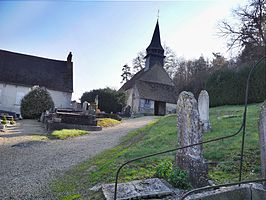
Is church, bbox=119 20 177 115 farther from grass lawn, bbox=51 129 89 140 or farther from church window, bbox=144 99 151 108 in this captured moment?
grass lawn, bbox=51 129 89 140

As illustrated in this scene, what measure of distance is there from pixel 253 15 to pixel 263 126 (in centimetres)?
2574

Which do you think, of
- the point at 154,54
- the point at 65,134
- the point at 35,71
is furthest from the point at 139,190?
the point at 154,54

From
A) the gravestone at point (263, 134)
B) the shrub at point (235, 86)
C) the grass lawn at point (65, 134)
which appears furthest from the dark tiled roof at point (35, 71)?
the gravestone at point (263, 134)

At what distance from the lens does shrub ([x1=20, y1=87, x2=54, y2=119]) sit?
2327 cm

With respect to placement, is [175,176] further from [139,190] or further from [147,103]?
[147,103]

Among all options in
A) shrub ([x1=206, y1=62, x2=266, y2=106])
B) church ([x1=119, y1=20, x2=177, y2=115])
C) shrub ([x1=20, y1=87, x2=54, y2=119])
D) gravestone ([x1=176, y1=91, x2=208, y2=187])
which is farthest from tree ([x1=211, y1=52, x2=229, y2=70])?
gravestone ([x1=176, y1=91, x2=208, y2=187])

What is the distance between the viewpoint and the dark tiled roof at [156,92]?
3259 cm

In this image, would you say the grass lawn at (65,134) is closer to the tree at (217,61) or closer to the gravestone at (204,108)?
the gravestone at (204,108)

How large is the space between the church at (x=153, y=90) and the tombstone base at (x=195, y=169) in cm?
2630

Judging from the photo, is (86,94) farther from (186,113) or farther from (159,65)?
(186,113)

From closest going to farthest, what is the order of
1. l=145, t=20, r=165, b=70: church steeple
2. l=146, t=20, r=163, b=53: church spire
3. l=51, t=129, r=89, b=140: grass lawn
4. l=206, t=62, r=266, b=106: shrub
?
l=51, t=129, r=89, b=140: grass lawn, l=206, t=62, r=266, b=106: shrub, l=145, t=20, r=165, b=70: church steeple, l=146, t=20, r=163, b=53: church spire

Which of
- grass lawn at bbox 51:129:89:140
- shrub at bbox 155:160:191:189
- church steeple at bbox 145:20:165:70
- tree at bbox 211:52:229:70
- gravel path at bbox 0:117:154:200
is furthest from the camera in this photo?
church steeple at bbox 145:20:165:70

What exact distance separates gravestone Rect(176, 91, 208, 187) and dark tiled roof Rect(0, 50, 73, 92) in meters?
27.3

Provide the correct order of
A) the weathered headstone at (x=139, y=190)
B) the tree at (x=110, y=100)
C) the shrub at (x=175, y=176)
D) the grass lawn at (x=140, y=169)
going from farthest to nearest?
1. the tree at (x=110, y=100)
2. the grass lawn at (x=140, y=169)
3. the shrub at (x=175, y=176)
4. the weathered headstone at (x=139, y=190)
